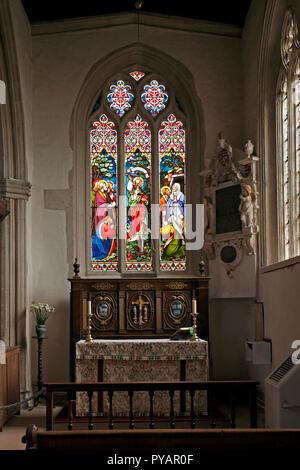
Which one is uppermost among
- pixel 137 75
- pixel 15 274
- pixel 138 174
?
pixel 137 75

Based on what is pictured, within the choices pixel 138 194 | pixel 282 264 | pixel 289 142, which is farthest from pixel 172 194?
pixel 282 264

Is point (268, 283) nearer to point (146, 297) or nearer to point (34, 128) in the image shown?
point (146, 297)

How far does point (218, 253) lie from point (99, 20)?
4265mm

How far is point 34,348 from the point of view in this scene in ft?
34.0

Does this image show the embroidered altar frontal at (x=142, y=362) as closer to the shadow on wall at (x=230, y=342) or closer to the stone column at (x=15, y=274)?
the stone column at (x=15, y=274)

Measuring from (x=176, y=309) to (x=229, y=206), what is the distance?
1738mm

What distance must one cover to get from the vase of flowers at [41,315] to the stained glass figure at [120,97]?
347 centimetres

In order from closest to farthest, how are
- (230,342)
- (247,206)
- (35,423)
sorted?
(35,423) → (247,206) → (230,342)

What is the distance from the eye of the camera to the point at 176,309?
10.0m

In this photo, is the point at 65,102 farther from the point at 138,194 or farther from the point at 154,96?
the point at 138,194

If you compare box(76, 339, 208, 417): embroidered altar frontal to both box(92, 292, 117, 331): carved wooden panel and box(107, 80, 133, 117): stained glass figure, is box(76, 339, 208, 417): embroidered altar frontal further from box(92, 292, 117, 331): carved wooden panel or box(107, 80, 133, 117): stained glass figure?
box(107, 80, 133, 117): stained glass figure

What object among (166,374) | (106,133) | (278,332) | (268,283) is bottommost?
(166,374)

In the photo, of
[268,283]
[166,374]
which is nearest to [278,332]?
[268,283]
